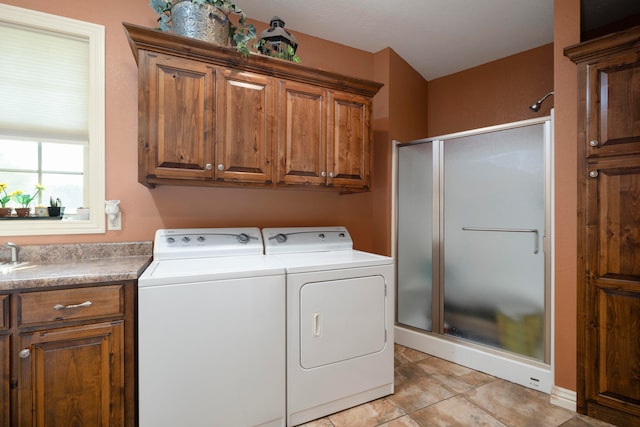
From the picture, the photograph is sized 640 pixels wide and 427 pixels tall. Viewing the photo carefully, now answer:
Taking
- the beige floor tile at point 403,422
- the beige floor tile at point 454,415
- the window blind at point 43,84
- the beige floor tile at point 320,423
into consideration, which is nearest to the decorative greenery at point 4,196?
the window blind at point 43,84

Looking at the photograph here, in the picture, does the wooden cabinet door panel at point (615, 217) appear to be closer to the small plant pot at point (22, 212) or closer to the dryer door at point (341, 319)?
the dryer door at point (341, 319)

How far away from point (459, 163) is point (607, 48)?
1.06 metres

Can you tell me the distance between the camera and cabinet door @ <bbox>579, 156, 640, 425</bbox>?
167cm

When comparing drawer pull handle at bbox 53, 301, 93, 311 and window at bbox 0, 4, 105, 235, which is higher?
window at bbox 0, 4, 105, 235

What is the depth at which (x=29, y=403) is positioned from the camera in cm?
133

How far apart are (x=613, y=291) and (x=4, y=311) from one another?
2968 millimetres

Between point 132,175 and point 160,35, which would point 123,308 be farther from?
point 160,35

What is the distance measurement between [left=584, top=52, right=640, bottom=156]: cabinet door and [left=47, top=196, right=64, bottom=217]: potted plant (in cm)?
319

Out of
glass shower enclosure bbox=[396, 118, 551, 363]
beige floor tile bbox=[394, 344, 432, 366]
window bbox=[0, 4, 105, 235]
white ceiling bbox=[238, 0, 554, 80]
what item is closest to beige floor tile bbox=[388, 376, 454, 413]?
beige floor tile bbox=[394, 344, 432, 366]

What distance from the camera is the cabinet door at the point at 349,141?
2258 millimetres

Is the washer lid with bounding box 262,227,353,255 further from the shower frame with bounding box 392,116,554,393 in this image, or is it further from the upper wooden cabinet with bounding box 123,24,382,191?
the shower frame with bounding box 392,116,554,393

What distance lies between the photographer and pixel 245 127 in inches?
77.5

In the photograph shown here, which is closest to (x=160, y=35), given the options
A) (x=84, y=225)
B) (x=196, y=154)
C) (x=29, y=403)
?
(x=196, y=154)

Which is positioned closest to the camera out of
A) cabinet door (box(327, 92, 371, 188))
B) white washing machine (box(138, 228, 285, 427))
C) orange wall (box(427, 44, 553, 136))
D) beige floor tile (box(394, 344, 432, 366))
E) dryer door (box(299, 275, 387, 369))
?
white washing machine (box(138, 228, 285, 427))
